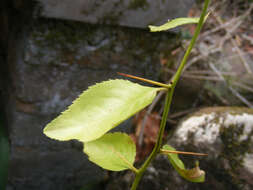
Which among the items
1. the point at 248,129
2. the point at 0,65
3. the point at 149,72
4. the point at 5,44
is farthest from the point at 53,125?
the point at 0,65

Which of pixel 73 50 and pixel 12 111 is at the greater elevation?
pixel 73 50

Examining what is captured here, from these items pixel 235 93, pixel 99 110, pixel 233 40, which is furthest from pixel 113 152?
pixel 233 40

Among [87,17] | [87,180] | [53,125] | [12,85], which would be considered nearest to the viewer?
[53,125]

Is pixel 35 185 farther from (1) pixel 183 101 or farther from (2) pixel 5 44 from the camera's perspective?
(1) pixel 183 101

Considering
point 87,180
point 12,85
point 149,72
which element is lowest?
point 87,180

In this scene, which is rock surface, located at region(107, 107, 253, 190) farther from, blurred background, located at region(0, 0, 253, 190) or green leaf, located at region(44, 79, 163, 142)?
green leaf, located at region(44, 79, 163, 142)

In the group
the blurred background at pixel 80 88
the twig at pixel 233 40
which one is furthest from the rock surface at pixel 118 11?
the twig at pixel 233 40

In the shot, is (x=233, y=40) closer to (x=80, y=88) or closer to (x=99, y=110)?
(x=80, y=88)

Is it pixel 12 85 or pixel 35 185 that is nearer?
pixel 12 85
